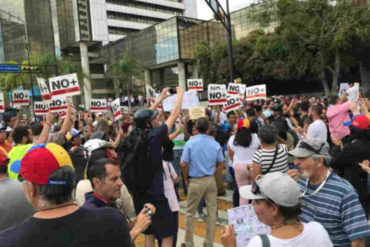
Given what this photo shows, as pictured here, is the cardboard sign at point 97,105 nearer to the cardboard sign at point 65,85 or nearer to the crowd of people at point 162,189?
the cardboard sign at point 65,85

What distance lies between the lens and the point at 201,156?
15.5ft

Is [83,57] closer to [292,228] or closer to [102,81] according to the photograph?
[102,81]

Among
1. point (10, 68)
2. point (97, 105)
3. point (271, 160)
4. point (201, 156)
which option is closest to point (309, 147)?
point (271, 160)

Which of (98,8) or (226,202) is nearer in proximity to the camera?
(226,202)

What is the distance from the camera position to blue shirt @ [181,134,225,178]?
4.71m

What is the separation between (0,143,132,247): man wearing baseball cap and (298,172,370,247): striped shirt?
1.35m

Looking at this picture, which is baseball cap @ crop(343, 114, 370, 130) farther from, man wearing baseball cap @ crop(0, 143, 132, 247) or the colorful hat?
man wearing baseball cap @ crop(0, 143, 132, 247)

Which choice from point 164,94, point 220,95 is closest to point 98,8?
point 220,95

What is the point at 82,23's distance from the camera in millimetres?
62656

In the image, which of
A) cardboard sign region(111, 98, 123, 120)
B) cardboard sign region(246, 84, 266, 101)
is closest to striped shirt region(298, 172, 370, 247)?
cardboard sign region(246, 84, 266, 101)

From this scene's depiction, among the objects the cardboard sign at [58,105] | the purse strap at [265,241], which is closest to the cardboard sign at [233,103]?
the cardboard sign at [58,105]

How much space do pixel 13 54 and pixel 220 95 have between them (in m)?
53.4

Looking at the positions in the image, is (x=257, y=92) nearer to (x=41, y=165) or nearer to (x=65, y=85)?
(x=65, y=85)

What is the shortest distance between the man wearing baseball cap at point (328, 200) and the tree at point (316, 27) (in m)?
26.8
